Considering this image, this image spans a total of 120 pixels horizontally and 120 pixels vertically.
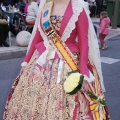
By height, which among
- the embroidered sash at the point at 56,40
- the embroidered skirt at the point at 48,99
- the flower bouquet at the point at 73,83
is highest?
the embroidered sash at the point at 56,40

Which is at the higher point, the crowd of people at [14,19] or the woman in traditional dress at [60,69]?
the woman in traditional dress at [60,69]

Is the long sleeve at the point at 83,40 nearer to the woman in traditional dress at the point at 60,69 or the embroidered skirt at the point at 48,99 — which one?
the woman in traditional dress at the point at 60,69

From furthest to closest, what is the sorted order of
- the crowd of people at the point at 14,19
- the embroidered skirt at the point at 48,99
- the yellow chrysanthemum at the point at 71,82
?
the crowd of people at the point at 14,19 < the embroidered skirt at the point at 48,99 < the yellow chrysanthemum at the point at 71,82

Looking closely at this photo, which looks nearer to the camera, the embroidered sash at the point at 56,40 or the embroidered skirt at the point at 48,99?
the embroidered skirt at the point at 48,99

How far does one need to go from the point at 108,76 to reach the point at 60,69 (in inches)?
165

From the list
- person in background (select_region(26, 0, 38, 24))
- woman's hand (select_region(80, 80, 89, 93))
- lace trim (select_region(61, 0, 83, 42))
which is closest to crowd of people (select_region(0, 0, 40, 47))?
person in background (select_region(26, 0, 38, 24))

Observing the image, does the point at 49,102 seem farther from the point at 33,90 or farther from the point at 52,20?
the point at 52,20

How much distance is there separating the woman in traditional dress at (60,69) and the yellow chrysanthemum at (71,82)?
0.34 ft

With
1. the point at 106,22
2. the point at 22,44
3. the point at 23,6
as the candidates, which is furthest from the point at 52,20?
the point at 23,6

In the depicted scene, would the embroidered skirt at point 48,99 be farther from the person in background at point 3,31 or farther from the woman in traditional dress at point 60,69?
the person in background at point 3,31

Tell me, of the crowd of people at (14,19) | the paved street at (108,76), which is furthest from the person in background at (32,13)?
the paved street at (108,76)

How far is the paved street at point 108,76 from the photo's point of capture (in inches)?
208

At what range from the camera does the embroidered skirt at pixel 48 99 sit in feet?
9.73

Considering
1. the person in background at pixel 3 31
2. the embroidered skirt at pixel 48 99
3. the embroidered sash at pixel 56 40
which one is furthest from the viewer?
the person in background at pixel 3 31
